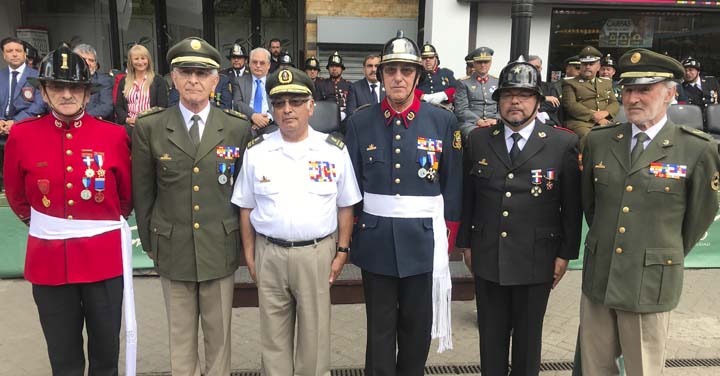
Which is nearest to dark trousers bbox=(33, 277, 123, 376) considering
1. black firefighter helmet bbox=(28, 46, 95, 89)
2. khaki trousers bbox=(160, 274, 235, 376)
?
khaki trousers bbox=(160, 274, 235, 376)

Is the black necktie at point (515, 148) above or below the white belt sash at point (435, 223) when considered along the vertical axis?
above

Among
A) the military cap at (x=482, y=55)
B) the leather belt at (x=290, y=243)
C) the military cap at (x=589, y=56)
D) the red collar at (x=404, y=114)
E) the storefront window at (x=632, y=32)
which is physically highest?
the storefront window at (x=632, y=32)

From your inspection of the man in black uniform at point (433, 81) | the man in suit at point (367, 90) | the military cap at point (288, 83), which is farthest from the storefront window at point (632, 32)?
the military cap at point (288, 83)

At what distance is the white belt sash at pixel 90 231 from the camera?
9.09ft

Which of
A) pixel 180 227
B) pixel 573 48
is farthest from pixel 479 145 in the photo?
pixel 573 48

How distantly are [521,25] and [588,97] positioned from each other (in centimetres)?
251

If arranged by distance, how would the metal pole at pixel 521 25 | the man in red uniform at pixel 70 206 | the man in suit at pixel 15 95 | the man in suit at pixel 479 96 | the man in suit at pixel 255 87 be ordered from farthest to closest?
1. the man in suit at pixel 15 95
2. the man in suit at pixel 255 87
3. the man in suit at pixel 479 96
4. the metal pole at pixel 521 25
5. the man in red uniform at pixel 70 206

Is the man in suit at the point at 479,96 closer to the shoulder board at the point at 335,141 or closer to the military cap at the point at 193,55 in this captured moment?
the shoulder board at the point at 335,141

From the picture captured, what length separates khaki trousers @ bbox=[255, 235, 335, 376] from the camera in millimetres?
2795

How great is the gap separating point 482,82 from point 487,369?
398 centimetres

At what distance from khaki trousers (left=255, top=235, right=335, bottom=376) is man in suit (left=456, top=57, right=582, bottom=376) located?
90cm

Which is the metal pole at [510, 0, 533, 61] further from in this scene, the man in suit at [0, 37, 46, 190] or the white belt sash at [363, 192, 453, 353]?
the man in suit at [0, 37, 46, 190]

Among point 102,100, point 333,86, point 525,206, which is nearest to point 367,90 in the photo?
point 333,86

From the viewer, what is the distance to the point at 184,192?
2807mm
